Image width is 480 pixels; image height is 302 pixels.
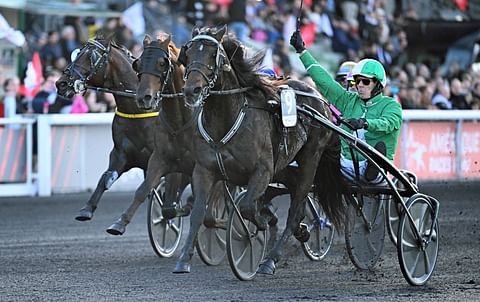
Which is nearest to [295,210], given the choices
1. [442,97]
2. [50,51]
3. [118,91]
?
[118,91]

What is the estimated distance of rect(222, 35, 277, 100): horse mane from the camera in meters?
8.42

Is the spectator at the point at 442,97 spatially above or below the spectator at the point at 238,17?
below

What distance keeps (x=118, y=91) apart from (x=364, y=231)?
246 cm

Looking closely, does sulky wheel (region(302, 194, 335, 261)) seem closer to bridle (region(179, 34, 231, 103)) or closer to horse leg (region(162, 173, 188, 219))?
horse leg (region(162, 173, 188, 219))

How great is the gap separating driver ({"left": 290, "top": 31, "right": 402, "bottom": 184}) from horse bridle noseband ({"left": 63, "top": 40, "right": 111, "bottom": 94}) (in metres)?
1.89

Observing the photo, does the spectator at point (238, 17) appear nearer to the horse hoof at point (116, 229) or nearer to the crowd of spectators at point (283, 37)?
the crowd of spectators at point (283, 37)

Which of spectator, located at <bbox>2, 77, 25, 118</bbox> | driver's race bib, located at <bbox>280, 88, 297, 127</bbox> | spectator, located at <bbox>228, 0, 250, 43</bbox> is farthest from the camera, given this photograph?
spectator, located at <bbox>228, 0, 250, 43</bbox>

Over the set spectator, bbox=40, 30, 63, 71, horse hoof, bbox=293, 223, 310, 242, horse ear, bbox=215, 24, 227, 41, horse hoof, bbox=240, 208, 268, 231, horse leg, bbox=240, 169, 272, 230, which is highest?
spectator, bbox=40, 30, 63, 71

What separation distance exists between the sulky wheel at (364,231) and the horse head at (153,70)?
6.12 feet

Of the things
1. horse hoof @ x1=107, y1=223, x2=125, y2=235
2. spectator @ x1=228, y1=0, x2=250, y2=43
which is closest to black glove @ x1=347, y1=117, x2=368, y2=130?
horse hoof @ x1=107, y1=223, x2=125, y2=235

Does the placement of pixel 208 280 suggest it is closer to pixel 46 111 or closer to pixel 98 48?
pixel 98 48

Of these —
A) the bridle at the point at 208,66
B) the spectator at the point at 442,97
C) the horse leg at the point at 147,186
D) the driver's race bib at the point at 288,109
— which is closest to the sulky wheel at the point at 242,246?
the driver's race bib at the point at 288,109

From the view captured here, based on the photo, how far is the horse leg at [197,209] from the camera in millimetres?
8023

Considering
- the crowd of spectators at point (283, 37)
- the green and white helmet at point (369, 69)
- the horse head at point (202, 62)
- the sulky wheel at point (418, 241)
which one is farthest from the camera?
the crowd of spectators at point (283, 37)
